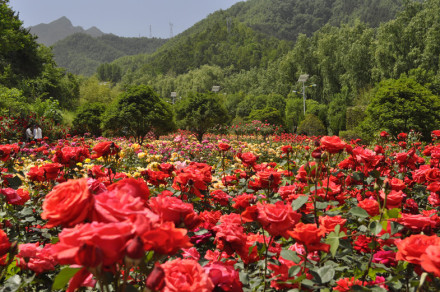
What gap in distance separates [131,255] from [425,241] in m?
0.75

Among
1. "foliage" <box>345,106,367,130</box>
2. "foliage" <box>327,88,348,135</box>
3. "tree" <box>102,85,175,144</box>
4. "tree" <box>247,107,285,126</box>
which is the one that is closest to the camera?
"tree" <box>102,85,175,144</box>

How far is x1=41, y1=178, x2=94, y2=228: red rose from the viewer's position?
596mm

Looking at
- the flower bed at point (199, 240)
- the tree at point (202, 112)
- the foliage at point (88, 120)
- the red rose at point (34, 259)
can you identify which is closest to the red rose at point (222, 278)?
the flower bed at point (199, 240)

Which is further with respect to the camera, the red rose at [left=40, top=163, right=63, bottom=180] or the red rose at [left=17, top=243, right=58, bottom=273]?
the red rose at [left=40, top=163, right=63, bottom=180]

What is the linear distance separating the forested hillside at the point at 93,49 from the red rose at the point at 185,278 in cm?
15243

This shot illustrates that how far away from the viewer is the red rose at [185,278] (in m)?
0.58

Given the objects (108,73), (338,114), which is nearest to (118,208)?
(338,114)

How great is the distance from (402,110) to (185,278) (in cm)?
1007

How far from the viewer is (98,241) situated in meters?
0.52

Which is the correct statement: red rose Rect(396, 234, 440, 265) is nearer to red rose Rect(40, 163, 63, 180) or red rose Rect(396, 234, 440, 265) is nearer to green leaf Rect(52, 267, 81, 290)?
green leaf Rect(52, 267, 81, 290)

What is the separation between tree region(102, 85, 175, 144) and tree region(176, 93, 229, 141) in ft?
9.24

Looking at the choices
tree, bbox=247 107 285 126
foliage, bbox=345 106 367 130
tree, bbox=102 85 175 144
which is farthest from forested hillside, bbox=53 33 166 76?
tree, bbox=102 85 175 144

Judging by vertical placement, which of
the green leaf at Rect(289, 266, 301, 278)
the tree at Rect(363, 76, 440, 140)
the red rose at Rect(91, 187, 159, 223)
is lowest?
the tree at Rect(363, 76, 440, 140)

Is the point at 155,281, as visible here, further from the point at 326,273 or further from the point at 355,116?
the point at 355,116
